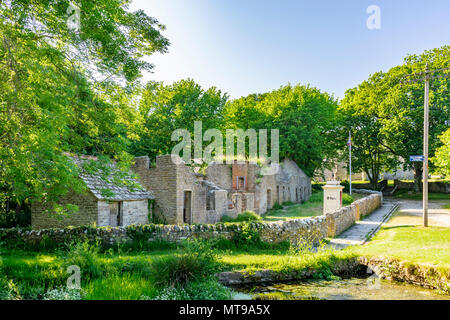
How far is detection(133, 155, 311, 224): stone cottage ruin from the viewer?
17938 millimetres

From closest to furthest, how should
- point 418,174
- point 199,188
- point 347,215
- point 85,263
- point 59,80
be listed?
1. point 85,263
2. point 59,80
3. point 347,215
4. point 199,188
5. point 418,174

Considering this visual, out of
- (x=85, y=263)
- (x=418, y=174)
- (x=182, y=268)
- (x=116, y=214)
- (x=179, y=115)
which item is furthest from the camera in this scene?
(x=418, y=174)

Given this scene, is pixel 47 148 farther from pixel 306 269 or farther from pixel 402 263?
pixel 402 263

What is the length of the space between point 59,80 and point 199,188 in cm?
1133

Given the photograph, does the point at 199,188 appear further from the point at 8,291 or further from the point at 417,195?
the point at 417,195

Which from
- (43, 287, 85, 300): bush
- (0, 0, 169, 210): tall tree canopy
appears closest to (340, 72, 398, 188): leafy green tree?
(0, 0, 169, 210): tall tree canopy

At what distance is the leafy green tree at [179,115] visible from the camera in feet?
93.1

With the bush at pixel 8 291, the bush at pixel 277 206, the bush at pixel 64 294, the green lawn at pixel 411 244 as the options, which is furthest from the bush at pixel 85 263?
the bush at pixel 277 206

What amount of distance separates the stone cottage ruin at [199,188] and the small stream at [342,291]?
9593mm

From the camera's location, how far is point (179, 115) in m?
30.2

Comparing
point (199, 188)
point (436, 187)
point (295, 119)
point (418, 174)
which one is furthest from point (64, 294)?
point (436, 187)

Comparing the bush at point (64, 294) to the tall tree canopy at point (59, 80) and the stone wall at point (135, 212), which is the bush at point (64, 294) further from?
the stone wall at point (135, 212)

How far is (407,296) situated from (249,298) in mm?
4127

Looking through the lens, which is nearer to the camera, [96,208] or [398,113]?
[96,208]
